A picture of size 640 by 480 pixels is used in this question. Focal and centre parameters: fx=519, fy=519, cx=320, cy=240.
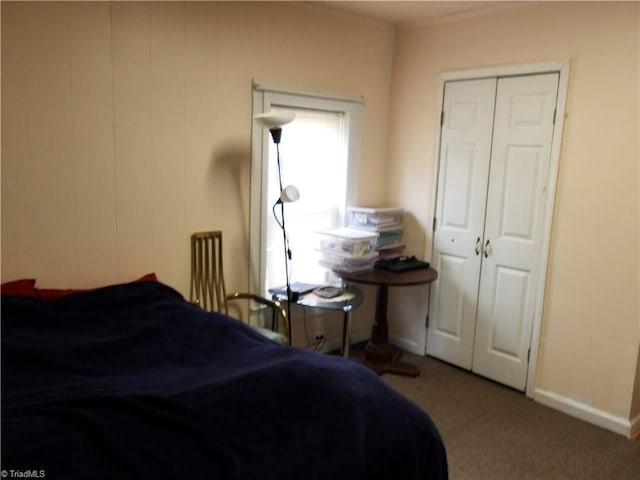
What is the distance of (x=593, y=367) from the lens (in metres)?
3.13

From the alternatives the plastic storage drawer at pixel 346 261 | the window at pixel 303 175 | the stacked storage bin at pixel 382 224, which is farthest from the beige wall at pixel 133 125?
the stacked storage bin at pixel 382 224

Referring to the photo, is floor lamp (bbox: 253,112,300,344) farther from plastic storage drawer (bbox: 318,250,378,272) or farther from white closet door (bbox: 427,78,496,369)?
white closet door (bbox: 427,78,496,369)

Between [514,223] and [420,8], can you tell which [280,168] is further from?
[514,223]

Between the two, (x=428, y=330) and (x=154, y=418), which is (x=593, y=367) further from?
(x=154, y=418)

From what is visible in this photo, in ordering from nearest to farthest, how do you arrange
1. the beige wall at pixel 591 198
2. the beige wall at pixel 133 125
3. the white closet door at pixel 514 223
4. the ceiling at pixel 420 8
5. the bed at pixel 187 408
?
the bed at pixel 187 408 → the beige wall at pixel 133 125 → the beige wall at pixel 591 198 → the white closet door at pixel 514 223 → the ceiling at pixel 420 8

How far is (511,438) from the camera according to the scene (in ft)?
9.68

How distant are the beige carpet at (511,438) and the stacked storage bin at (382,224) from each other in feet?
3.18

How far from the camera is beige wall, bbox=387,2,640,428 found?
2910 mm

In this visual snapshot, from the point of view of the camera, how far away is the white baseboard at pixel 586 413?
3.02 meters

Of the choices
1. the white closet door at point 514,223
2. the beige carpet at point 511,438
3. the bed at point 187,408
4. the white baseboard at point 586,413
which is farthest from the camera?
the white closet door at point 514,223

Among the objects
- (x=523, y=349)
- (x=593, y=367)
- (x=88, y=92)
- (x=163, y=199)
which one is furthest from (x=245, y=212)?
(x=593, y=367)

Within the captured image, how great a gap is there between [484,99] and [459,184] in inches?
23.7

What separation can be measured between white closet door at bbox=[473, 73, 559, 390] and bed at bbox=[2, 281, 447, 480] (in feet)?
5.93

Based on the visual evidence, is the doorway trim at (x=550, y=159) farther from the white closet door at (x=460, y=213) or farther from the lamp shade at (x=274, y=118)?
the lamp shade at (x=274, y=118)
